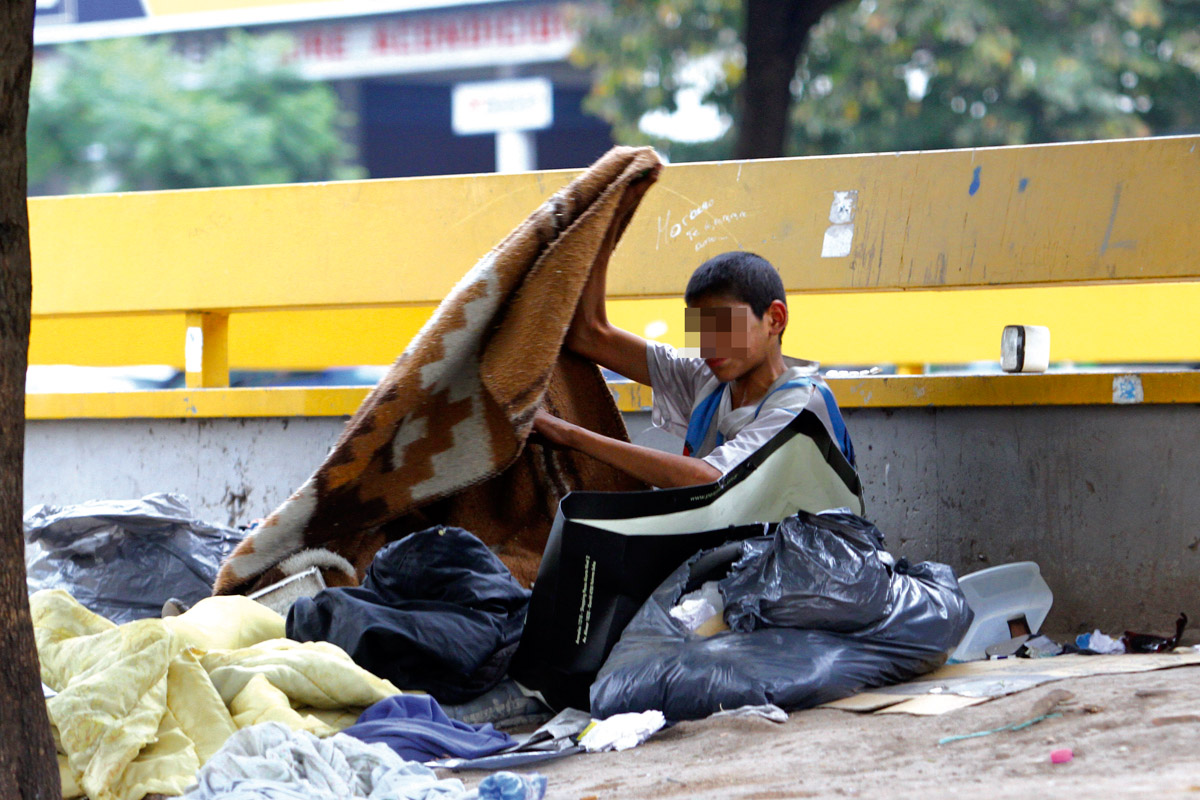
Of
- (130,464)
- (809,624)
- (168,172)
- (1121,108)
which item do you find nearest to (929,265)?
(809,624)

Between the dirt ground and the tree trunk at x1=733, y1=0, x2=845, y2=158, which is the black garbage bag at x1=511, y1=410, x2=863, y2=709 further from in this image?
the tree trunk at x1=733, y1=0, x2=845, y2=158

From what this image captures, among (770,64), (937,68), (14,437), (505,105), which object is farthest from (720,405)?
(505,105)

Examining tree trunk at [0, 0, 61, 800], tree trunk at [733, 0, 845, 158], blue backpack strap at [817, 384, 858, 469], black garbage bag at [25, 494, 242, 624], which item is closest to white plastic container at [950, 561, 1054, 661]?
blue backpack strap at [817, 384, 858, 469]

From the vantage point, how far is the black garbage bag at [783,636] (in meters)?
2.57

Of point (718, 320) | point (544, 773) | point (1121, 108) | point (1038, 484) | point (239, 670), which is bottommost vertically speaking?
point (544, 773)

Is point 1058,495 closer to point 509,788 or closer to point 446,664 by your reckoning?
point 446,664

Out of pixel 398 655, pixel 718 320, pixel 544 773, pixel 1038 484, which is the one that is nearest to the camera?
pixel 544 773

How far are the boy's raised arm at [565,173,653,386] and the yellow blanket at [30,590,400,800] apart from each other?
1106 mm

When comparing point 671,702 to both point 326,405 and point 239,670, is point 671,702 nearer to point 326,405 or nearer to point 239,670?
point 239,670

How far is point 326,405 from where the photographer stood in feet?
13.4

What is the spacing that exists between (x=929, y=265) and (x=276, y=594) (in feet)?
6.96

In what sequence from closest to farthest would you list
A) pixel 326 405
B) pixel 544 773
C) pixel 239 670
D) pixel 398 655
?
pixel 544 773 → pixel 239 670 → pixel 398 655 → pixel 326 405

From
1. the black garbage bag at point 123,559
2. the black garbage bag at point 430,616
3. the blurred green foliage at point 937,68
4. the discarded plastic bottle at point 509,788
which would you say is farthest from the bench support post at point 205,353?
the blurred green foliage at point 937,68

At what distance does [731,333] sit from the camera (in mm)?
2938
